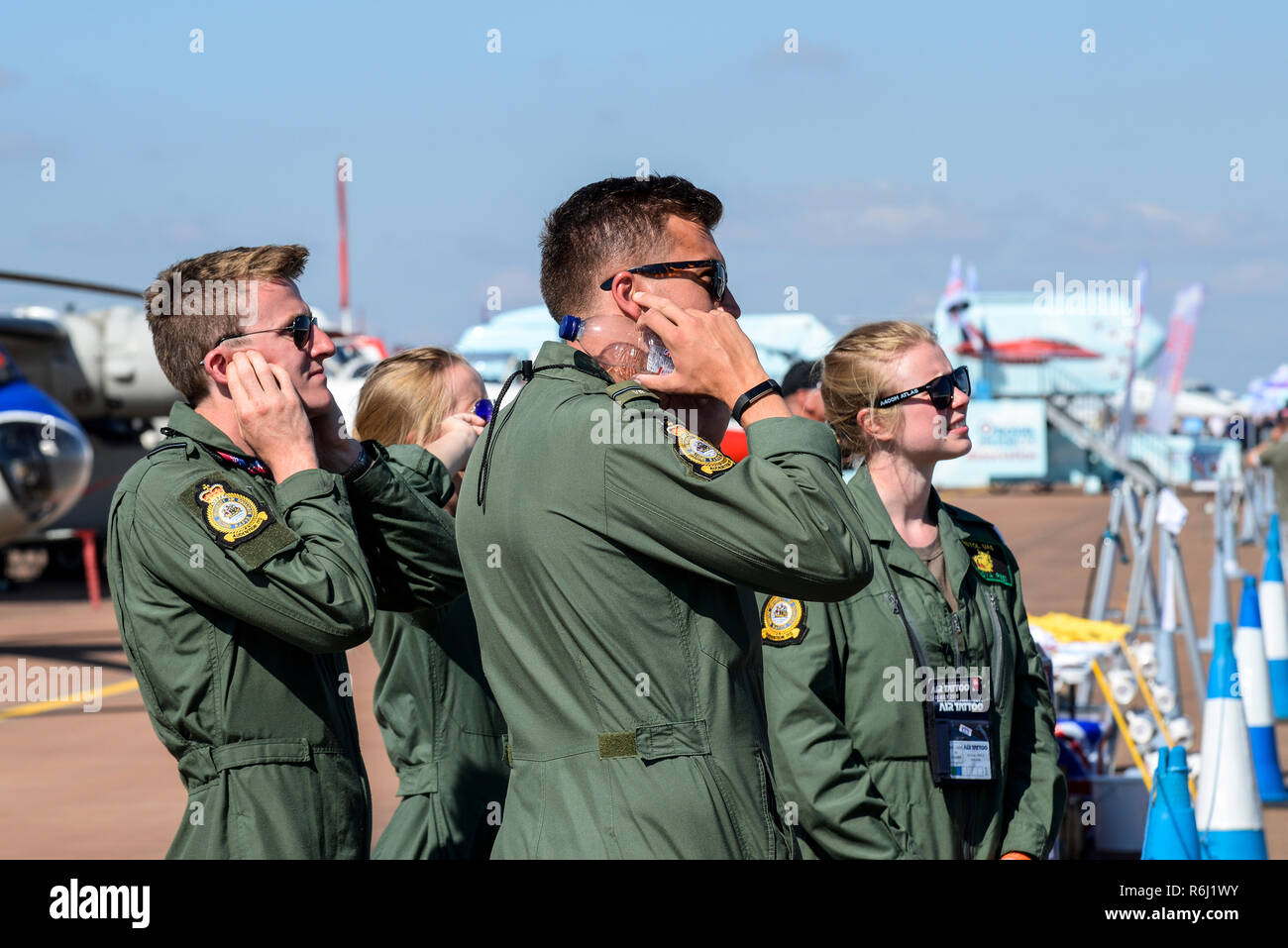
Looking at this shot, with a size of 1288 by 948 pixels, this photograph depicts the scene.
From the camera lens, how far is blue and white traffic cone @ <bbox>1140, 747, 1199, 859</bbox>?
3.98 metres

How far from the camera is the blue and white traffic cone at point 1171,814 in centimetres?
398

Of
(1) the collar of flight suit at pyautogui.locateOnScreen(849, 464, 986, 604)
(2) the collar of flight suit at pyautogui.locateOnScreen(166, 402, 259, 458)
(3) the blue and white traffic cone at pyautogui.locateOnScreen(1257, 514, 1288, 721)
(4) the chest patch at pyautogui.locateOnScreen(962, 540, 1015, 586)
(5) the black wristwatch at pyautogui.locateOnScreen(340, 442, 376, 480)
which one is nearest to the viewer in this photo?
(2) the collar of flight suit at pyautogui.locateOnScreen(166, 402, 259, 458)

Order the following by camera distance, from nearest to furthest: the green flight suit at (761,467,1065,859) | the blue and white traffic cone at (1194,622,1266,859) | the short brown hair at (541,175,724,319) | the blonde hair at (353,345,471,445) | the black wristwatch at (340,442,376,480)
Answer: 1. the short brown hair at (541,175,724,319)
2. the black wristwatch at (340,442,376,480)
3. the green flight suit at (761,467,1065,859)
4. the blonde hair at (353,345,471,445)
5. the blue and white traffic cone at (1194,622,1266,859)

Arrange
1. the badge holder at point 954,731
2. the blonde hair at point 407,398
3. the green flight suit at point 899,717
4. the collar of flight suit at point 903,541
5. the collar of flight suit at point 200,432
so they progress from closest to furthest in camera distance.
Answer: the collar of flight suit at point 200,432
the green flight suit at point 899,717
the badge holder at point 954,731
the collar of flight suit at point 903,541
the blonde hair at point 407,398

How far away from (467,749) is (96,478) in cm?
1969

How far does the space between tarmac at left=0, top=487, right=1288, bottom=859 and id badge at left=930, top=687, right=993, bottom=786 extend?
3658 mm

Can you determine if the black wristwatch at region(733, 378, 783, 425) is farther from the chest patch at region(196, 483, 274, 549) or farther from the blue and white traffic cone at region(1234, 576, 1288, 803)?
the blue and white traffic cone at region(1234, 576, 1288, 803)

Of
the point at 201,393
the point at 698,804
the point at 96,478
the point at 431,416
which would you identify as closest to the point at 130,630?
the point at 201,393

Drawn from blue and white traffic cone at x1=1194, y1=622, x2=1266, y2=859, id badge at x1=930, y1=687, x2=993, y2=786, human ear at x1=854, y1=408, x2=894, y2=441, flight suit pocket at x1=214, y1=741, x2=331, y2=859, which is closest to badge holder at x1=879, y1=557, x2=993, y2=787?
id badge at x1=930, y1=687, x2=993, y2=786

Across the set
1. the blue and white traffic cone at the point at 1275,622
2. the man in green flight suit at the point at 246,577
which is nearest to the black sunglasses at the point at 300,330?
the man in green flight suit at the point at 246,577

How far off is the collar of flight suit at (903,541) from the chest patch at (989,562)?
3 centimetres

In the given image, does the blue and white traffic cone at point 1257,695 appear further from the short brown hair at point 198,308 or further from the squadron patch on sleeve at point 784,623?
the short brown hair at point 198,308
